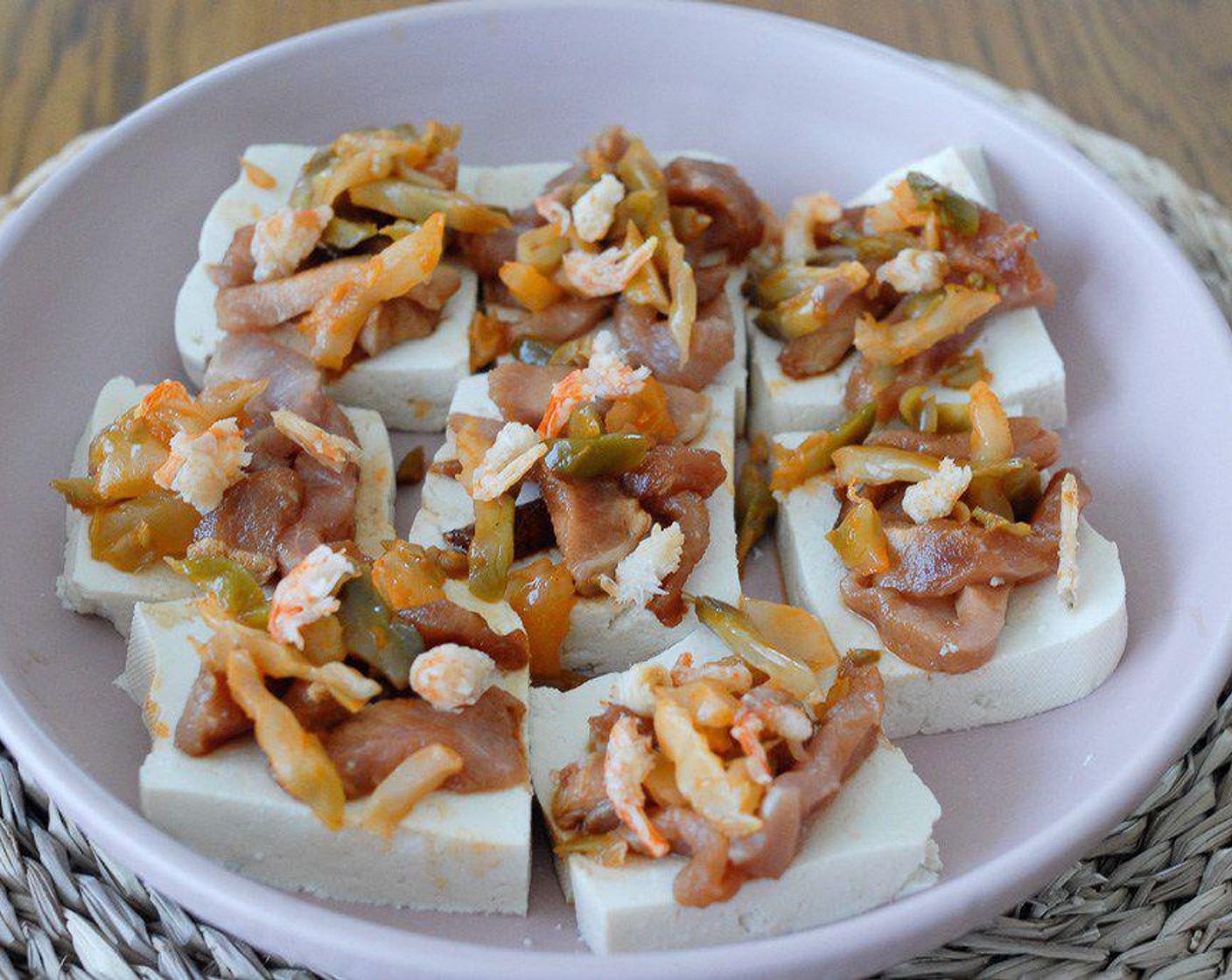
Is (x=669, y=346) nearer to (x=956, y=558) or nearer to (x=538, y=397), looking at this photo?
(x=538, y=397)

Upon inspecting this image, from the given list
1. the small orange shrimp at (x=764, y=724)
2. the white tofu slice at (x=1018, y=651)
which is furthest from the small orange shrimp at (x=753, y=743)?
the white tofu slice at (x=1018, y=651)

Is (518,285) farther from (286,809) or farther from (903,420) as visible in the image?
(286,809)

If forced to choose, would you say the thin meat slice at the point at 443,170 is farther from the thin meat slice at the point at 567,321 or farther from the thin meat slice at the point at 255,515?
the thin meat slice at the point at 255,515

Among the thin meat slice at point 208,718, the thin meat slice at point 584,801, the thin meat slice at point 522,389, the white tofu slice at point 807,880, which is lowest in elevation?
the white tofu slice at point 807,880

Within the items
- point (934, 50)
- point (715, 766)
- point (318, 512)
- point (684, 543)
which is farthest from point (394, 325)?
point (934, 50)

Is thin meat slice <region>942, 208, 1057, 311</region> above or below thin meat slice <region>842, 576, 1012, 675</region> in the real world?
above

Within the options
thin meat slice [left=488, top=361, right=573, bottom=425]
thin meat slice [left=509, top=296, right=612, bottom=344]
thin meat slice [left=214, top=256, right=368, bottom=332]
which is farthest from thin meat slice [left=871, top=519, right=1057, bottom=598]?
thin meat slice [left=214, top=256, right=368, bottom=332]

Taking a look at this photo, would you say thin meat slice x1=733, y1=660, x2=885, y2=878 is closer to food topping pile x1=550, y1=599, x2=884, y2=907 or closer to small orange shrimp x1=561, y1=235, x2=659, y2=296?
food topping pile x1=550, y1=599, x2=884, y2=907
